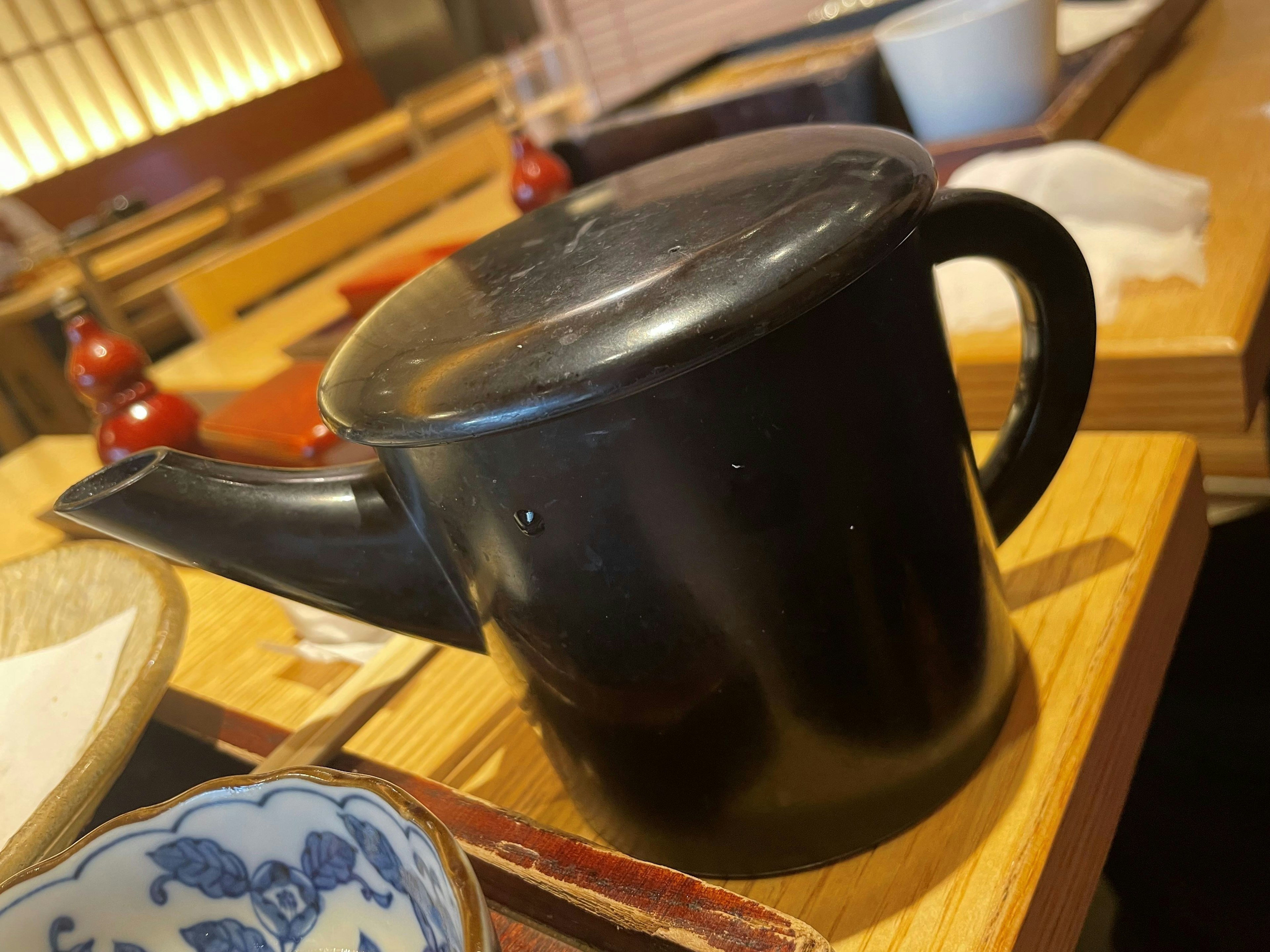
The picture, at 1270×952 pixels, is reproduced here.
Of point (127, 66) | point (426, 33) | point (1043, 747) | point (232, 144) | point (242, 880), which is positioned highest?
point (127, 66)

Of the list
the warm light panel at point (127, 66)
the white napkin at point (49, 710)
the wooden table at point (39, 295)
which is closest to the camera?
the white napkin at point (49, 710)

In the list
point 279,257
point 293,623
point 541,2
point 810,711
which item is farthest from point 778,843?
point 541,2

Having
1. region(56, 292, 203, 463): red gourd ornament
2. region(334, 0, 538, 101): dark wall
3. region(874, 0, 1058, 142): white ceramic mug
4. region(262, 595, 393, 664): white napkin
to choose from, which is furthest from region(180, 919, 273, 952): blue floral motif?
region(334, 0, 538, 101): dark wall

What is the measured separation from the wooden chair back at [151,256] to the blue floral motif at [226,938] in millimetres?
3491

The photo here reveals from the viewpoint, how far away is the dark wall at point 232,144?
237 inches

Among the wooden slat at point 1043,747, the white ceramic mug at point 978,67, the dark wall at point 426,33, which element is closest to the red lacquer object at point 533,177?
the white ceramic mug at point 978,67

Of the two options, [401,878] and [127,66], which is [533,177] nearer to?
[401,878]

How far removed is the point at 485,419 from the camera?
272 mm

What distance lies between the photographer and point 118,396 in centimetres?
74

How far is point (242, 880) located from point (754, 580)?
0.71 feet

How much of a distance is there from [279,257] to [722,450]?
191cm

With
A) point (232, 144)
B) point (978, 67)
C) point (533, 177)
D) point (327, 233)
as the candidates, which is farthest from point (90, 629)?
point (232, 144)

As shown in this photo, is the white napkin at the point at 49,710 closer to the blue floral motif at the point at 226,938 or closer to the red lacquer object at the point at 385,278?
the blue floral motif at the point at 226,938

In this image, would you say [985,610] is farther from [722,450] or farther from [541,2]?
[541,2]
